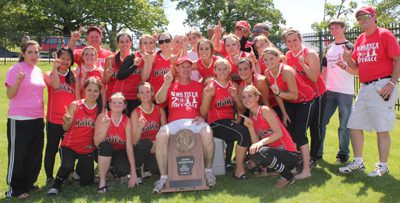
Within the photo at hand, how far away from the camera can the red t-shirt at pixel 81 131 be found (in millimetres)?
5168

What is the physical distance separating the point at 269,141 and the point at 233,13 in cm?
4642

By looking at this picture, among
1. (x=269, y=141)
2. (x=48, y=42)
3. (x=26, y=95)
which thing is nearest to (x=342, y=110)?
(x=269, y=141)

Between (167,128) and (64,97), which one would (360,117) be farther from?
(64,97)

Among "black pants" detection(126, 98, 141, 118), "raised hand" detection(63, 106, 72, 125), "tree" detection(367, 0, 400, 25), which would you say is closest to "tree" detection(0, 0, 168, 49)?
"tree" detection(367, 0, 400, 25)

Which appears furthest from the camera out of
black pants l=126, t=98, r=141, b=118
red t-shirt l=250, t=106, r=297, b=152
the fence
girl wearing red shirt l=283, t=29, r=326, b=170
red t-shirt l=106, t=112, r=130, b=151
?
the fence

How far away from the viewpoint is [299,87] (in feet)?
17.6

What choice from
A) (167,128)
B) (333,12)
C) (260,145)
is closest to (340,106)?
(260,145)

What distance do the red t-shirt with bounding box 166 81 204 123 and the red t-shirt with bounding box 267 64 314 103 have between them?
40.5 inches

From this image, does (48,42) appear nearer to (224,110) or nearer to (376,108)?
(224,110)

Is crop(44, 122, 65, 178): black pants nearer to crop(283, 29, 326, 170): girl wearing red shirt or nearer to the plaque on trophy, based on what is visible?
the plaque on trophy

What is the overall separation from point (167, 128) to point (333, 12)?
29858 millimetres

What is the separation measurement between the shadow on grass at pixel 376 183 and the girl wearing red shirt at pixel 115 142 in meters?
2.91

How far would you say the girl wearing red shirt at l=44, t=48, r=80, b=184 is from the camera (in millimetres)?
5234

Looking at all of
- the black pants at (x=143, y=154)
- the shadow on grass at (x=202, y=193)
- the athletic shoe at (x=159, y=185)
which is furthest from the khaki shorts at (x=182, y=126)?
the shadow on grass at (x=202, y=193)
